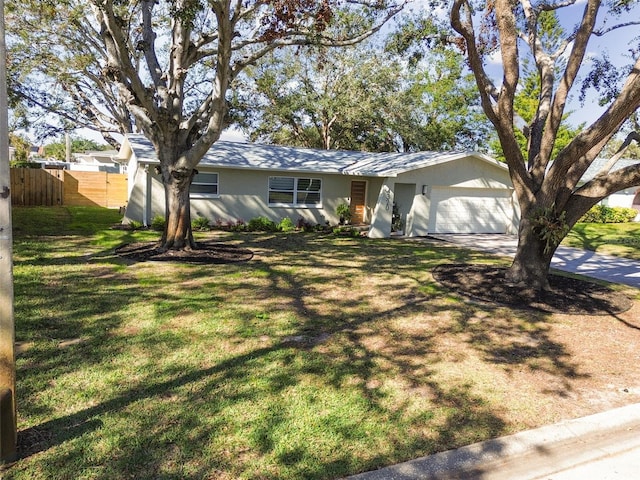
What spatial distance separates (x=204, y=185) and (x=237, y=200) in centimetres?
137

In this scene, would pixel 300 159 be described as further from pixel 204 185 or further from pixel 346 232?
pixel 204 185

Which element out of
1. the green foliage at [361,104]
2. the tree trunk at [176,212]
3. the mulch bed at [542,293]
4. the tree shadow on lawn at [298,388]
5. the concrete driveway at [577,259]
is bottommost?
the tree shadow on lawn at [298,388]

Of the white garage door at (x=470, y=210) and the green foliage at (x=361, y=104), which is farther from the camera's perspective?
the green foliage at (x=361, y=104)

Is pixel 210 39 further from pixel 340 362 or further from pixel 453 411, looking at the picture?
pixel 453 411

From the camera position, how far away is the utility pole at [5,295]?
112 inches

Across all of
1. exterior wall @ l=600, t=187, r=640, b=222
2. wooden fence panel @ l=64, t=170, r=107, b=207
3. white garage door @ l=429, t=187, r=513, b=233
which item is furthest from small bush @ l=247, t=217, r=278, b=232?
exterior wall @ l=600, t=187, r=640, b=222

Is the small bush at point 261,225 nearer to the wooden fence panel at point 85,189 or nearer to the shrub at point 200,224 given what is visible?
the shrub at point 200,224

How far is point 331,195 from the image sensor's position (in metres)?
18.4

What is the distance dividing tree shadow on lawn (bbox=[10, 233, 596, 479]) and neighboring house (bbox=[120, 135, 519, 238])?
340 inches

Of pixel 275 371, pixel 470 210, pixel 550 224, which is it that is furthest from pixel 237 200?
pixel 275 371

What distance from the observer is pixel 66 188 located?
23.3 meters

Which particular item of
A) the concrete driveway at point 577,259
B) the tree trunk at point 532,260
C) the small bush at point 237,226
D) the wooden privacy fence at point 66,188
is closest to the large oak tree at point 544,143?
the tree trunk at point 532,260

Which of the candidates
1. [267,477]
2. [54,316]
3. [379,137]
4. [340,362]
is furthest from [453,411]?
[379,137]

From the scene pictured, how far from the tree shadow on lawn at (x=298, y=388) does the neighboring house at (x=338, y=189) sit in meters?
8.63
